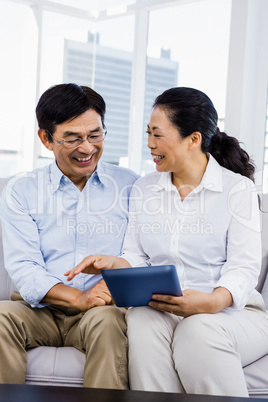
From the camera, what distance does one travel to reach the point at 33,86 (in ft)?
17.4

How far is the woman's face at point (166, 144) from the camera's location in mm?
1922

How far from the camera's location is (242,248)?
179cm

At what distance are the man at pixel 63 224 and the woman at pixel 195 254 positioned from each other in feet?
0.36

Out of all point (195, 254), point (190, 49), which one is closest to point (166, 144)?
point (195, 254)

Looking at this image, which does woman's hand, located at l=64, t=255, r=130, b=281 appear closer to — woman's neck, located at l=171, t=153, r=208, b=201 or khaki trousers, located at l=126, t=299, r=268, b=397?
khaki trousers, located at l=126, t=299, r=268, b=397

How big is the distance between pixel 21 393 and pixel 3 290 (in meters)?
1.01

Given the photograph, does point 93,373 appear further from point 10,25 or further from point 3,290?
point 10,25

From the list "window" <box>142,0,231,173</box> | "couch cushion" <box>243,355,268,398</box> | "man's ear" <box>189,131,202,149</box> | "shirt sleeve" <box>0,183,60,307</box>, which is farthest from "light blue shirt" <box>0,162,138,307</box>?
"window" <box>142,0,231,173</box>

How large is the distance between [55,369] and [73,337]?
15 centimetres

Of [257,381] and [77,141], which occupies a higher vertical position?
[77,141]

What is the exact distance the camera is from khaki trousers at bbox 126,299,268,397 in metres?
1.52

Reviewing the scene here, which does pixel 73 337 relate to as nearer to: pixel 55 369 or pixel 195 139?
pixel 55 369

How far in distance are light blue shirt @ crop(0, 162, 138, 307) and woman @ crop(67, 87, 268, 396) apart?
0.35ft

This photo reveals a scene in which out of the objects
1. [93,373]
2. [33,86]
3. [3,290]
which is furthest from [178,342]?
[33,86]
